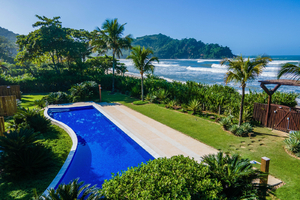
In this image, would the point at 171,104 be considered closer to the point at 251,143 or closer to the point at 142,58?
the point at 142,58


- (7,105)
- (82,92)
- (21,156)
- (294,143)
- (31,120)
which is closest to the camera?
(21,156)

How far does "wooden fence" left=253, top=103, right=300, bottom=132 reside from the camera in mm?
9023

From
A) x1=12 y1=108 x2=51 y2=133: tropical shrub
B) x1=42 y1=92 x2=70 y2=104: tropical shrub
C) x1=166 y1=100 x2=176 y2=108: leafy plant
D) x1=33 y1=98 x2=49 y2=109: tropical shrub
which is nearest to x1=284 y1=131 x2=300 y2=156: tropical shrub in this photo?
x1=166 y1=100 x2=176 y2=108: leafy plant

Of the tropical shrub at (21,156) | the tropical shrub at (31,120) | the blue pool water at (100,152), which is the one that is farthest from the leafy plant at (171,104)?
the tropical shrub at (21,156)

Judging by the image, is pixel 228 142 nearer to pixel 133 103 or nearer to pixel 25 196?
pixel 25 196

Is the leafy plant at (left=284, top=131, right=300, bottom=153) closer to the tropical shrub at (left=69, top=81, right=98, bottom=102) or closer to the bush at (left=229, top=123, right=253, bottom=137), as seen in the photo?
the bush at (left=229, top=123, right=253, bottom=137)

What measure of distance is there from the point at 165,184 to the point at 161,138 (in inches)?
208

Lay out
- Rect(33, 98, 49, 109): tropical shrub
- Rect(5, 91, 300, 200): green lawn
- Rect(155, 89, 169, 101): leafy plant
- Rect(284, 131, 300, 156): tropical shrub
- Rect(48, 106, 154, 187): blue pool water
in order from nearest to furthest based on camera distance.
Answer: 1. Rect(5, 91, 300, 200): green lawn
2. Rect(48, 106, 154, 187): blue pool water
3. Rect(284, 131, 300, 156): tropical shrub
4. Rect(33, 98, 49, 109): tropical shrub
5. Rect(155, 89, 169, 101): leafy plant

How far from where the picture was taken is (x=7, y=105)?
12086 mm

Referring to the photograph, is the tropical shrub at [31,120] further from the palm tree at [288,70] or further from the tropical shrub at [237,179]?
the palm tree at [288,70]

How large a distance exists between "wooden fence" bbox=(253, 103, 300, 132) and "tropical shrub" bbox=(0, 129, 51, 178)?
34.1 feet

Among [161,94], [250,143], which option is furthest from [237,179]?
[161,94]

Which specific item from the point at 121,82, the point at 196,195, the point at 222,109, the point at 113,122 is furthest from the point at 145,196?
the point at 121,82

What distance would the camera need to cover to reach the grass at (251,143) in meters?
5.73
